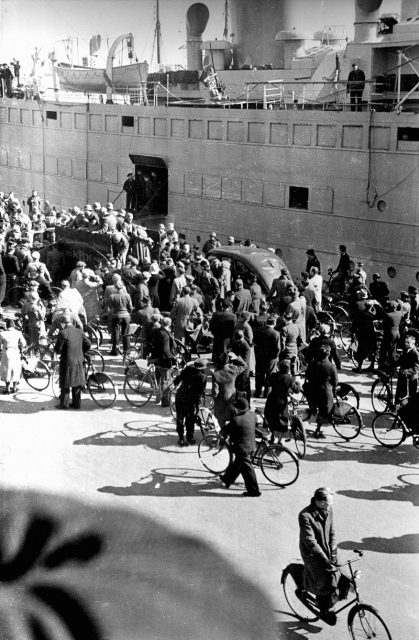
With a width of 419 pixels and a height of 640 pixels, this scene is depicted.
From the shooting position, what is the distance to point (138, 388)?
11.8m

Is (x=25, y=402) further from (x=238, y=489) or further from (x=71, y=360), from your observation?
(x=238, y=489)

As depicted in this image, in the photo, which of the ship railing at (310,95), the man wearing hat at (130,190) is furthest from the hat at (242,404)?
the man wearing hat at (130,190)

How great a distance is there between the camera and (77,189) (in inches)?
1281

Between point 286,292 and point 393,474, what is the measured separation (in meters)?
5.91

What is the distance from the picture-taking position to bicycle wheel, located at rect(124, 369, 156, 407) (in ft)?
38.4

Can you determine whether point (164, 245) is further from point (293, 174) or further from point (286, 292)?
point (293, 174)

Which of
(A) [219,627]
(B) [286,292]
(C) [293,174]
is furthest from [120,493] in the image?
(C) [293,174]

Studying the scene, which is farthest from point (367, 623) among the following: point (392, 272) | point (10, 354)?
point (392, 272)

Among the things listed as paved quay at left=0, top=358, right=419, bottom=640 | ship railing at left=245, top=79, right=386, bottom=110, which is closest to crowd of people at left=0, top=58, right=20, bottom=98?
ship railing at left=245, top=79, right=386, bottom=110

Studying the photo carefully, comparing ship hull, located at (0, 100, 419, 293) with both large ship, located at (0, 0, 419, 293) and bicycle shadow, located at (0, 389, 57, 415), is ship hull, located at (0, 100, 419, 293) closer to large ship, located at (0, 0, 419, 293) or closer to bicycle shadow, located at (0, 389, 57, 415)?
large ship, located at (0, 0, 419, 293)

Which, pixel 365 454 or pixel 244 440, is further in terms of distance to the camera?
pixel 365 454

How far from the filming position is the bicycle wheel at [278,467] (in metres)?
9.10

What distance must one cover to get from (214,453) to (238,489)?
765mm

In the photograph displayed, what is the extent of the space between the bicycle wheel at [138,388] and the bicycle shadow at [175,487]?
91.1 inches
